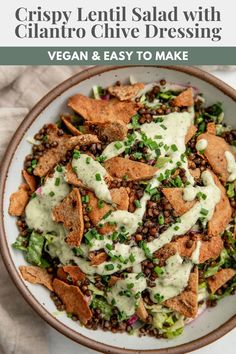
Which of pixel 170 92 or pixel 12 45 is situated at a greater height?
pixel 12 45

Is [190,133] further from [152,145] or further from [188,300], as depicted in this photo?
[188,300]

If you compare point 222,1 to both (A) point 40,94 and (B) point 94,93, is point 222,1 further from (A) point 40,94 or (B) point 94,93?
(A) point 40,94

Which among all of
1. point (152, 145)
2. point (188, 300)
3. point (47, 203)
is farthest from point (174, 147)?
point (188, 300)

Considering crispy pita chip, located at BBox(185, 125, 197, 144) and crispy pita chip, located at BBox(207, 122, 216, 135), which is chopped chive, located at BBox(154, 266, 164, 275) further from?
crispy pita chip, located at BBox(207, 122, 216, 135)

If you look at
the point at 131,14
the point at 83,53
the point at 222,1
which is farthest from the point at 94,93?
the point at 222,1

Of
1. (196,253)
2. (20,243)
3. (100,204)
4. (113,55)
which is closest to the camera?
(100,204)

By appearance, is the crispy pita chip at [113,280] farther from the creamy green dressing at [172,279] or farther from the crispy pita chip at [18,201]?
the crispy pita chip at [18,201]

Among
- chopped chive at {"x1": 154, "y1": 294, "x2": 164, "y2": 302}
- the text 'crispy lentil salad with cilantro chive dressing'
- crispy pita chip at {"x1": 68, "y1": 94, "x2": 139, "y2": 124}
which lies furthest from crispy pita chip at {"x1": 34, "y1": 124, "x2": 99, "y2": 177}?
chopped chive at {"x1": 154, "y1": 294, "x2": 164, "y2": 302}
